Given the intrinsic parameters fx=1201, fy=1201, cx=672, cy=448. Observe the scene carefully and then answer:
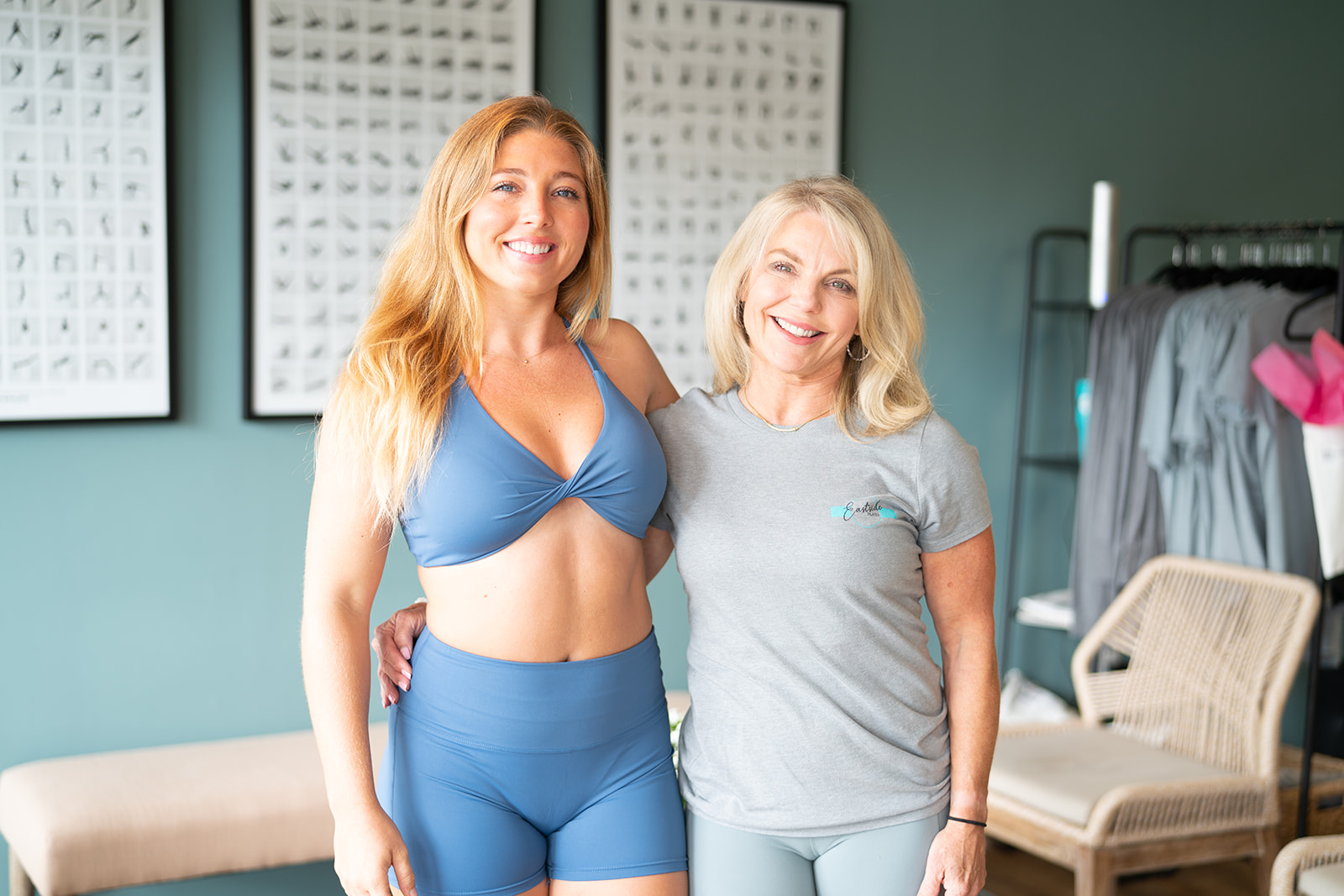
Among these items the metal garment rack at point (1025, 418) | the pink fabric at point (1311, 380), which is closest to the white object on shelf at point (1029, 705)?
the metal garment rack at point (1025, 418)

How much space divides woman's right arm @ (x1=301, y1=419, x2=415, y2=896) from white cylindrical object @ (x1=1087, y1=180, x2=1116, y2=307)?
2675mm

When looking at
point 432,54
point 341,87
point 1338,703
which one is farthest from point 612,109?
point 1338,703

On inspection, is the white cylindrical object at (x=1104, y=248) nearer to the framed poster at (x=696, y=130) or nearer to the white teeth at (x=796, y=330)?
the framed poster at (x=696, y=130)

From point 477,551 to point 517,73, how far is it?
1.90 meters

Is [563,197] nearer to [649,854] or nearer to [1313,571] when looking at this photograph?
[649,854]

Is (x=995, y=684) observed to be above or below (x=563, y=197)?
below

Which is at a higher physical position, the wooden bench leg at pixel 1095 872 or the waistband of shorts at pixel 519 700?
the waistband of shorts at pixel 519 700

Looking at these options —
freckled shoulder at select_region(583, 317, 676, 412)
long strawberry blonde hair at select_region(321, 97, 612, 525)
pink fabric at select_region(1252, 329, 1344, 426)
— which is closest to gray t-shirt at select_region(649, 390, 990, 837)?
freckled shoulder at select_region(583, 317, 676, 412)

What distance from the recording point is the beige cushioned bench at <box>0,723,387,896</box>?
7.58 feet

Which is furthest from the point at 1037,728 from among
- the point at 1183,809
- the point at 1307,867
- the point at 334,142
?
the point at 334,142

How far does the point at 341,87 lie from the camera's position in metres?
2.90

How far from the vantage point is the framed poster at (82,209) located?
8.61 ft

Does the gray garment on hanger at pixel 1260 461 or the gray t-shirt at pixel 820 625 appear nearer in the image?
the gray t-shirt at pixel 820 625

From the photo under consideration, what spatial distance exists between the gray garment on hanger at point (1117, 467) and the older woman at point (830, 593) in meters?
1.93
